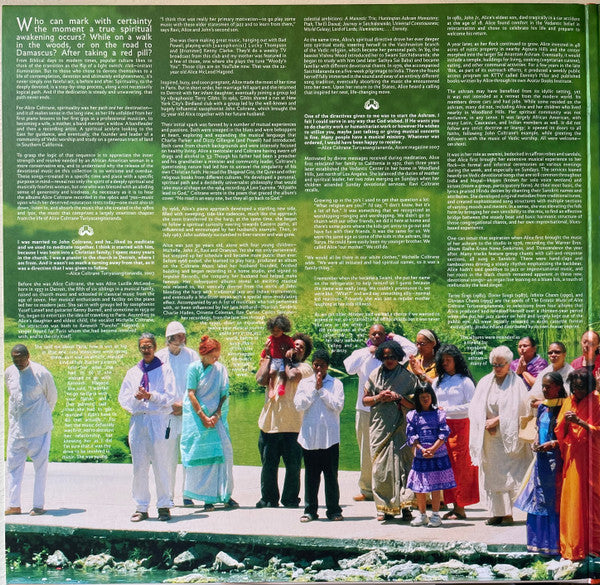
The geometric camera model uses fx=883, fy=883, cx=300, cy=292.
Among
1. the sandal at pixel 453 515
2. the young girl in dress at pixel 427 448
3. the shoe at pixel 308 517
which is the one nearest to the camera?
the young girl in dress at pixel 427 448

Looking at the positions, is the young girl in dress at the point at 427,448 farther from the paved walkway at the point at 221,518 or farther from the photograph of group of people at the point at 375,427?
the paved walkway at the point at 221,518

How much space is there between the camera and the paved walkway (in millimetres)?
6215

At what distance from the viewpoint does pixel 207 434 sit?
6398 millimetres

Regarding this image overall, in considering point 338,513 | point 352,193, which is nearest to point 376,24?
point 352,193

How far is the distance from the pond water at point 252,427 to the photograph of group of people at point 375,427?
0.18ft

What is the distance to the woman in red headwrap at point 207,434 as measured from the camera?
6.38 metres

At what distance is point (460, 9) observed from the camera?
6.46 metres

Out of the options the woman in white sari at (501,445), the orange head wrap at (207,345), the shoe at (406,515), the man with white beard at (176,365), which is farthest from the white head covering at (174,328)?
the woman in white sari at (501,445)

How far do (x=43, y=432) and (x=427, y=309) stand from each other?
2.94 metres

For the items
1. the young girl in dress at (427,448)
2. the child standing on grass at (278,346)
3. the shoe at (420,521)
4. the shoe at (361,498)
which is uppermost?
the child standing on grass at (278,346)

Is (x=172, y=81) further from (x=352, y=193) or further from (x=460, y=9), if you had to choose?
(x=460, y=9)

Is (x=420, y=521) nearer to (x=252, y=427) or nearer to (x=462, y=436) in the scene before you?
(x=462, y=436)

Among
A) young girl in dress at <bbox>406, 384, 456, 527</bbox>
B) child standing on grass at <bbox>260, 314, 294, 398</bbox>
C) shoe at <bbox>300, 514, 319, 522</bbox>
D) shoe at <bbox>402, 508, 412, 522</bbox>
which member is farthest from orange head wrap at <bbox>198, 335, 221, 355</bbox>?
shoe at <bbox>402, 508, 412, 522</bbox>

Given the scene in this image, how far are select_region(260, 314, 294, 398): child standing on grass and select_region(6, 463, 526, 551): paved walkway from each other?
2.20 ft
